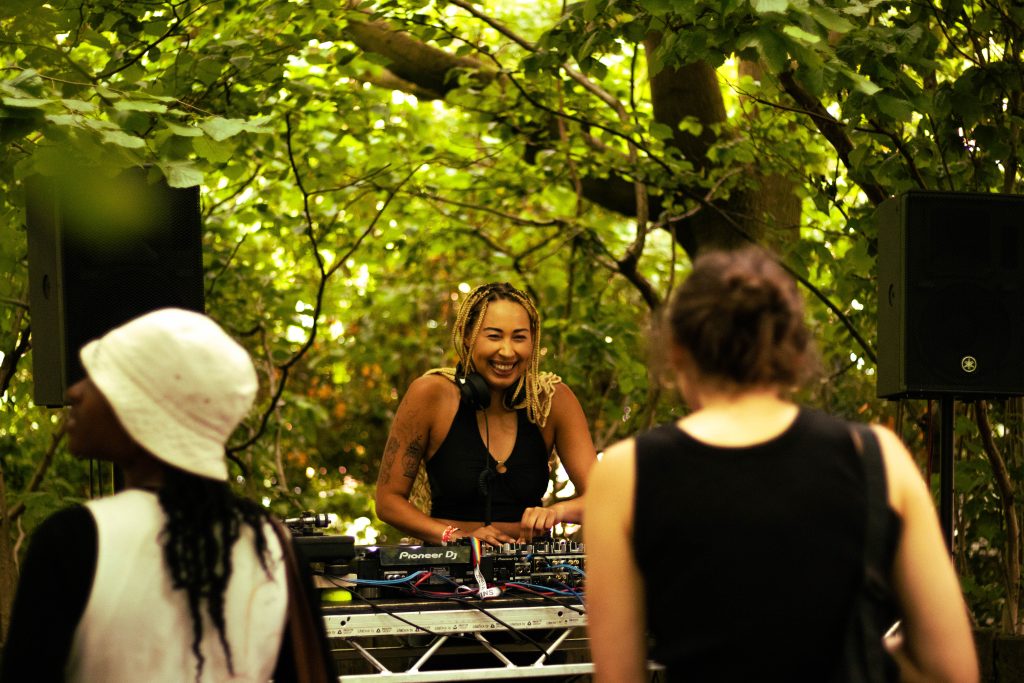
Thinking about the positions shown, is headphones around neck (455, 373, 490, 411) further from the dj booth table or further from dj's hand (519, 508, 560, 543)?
the dj booth table

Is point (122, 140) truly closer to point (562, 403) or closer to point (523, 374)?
point (523, 374)

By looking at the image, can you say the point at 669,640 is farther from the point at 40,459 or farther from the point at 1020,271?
the point at 40,459

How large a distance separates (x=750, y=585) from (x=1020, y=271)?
267cm

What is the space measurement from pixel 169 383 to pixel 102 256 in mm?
2159

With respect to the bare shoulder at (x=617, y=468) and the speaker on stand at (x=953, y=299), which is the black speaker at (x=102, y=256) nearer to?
the speaker on stand at (x=953, y=299)

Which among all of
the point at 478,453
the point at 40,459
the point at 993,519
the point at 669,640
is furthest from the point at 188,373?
the point at 40,459

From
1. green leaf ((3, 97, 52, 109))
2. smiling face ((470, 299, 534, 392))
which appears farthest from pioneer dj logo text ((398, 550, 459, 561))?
green leaf ((3, 97, 52, 109))

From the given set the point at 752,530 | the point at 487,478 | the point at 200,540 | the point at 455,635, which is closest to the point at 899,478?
the point at 752,530

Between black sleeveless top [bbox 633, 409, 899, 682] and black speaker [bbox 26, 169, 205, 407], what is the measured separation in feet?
8.04

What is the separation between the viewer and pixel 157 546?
1.70 meters

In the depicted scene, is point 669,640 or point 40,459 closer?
point 669,640

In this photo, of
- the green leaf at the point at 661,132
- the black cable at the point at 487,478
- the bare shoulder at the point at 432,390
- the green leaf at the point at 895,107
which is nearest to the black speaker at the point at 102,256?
the bare shoulder at the point at 432,390

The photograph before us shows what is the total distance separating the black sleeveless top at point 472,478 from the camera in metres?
4.00

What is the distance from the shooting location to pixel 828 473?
1661mm
